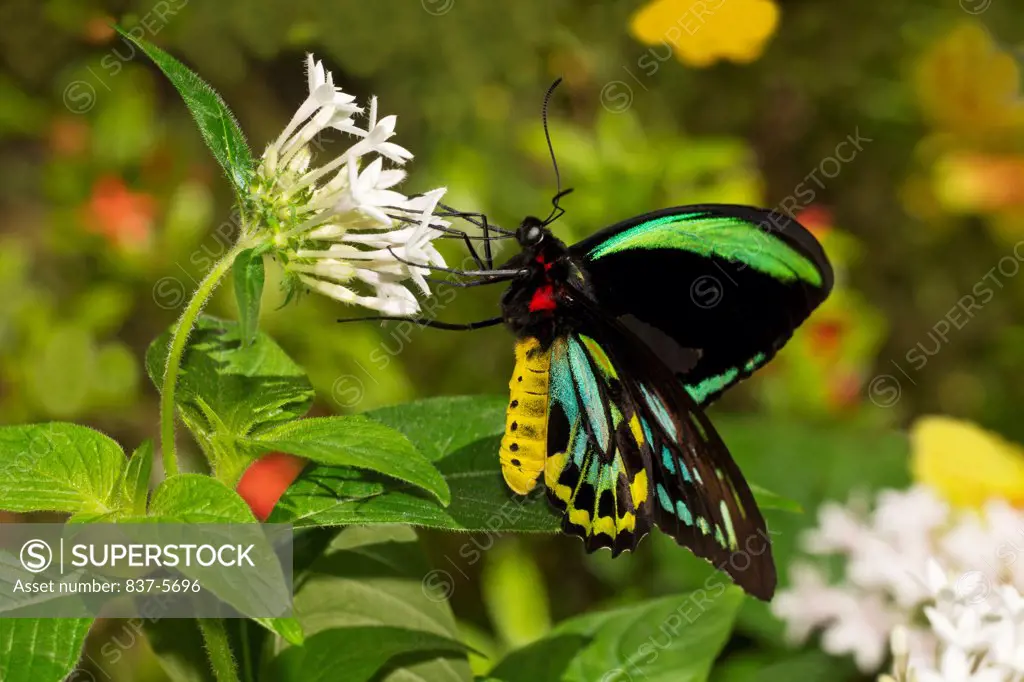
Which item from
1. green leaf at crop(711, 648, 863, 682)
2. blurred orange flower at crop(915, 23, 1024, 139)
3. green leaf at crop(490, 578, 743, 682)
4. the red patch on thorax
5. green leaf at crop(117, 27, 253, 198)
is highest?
blurred orange flower at crop(915, 23, 1024, 139)

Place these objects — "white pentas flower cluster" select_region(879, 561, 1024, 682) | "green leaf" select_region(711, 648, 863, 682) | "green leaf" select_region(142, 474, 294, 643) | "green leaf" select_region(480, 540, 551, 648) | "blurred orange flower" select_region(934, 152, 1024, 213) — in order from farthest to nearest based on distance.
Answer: "blurred orange flower" select_region(934, 152, 1024, 213), "green leaf" select_region(480, 540, 551, 648), "green leaf" select_region(711, 648, 863, 682), "white pentas flower cluster" select_region(879, 561, 1024, 682), "green leaf" select_region(142, 474, 294, 643)

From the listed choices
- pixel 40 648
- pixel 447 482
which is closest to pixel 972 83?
pixel 447 482

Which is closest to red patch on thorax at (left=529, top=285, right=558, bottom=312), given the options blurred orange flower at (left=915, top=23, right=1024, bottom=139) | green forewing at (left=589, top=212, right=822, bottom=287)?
green forewing at (left=589, top=212, right=822, bottom=287)

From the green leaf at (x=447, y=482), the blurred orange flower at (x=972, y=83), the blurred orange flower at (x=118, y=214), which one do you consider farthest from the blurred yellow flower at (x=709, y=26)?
the green leaf at (x=447, y=482)

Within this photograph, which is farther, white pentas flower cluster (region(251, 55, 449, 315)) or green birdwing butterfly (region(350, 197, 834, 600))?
green birdwing butterfly (region(350, 197, 834, 600))

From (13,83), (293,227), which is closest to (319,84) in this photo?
(293,227)

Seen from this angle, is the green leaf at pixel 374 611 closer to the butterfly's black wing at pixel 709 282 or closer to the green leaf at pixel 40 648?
the green leaf at pixel 40 648

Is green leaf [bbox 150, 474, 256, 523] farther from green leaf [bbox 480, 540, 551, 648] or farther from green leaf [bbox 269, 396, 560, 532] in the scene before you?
green leaf [bbox 480, 540, 551, 648]
